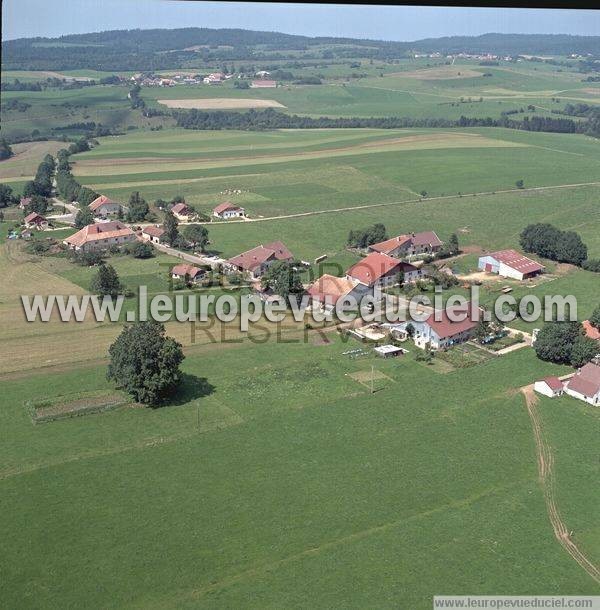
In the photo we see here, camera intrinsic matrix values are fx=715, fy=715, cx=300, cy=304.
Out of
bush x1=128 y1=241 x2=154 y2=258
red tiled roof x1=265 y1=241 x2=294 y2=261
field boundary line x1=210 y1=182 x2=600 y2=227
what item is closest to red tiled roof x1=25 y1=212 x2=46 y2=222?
bush x1=128 y1=241 x2=154 y2=258

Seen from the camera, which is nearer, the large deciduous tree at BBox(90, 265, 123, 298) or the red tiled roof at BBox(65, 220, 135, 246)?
the large deciduous tree at BBox(90, 265, 123, 298)

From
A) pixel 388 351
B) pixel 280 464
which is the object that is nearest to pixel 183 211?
pixel 388 351

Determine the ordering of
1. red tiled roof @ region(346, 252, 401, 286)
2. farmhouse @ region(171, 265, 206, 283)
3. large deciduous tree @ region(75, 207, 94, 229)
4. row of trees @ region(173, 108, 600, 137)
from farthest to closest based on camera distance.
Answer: row of trees @ region(173, 108, 600, 137)
large deciduous tree @ region(75, 207, 94, 229)
farmhouse @ region(171, 265, 206, 283)
red tiled roof @ region(346, 252, 401, 286)

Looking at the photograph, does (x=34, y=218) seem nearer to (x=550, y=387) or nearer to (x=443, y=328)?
(x=443, y=328)

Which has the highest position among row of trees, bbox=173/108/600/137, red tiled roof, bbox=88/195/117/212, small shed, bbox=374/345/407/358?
row of trees, bbox=173/108/600/137

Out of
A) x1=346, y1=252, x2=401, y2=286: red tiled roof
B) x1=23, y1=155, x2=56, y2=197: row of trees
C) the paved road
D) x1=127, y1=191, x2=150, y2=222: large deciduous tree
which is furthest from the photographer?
x1=23, y1=155, x2=56, y2=197: row of trees

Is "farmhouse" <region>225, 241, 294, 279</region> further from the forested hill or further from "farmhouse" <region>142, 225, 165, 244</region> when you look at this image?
the forested hill
